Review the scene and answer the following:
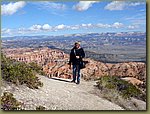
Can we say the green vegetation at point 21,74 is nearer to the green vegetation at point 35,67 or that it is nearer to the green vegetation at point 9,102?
the green vegetation at point 35,67

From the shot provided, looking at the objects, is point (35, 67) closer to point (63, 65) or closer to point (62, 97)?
point (63, 65)

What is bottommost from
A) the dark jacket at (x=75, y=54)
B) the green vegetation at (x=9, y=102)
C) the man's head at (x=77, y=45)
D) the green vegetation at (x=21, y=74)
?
the green vegetation at (x=9, y=102)

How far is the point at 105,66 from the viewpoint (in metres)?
5.84

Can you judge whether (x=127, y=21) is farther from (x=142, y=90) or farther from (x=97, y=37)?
(x=142, y=90)

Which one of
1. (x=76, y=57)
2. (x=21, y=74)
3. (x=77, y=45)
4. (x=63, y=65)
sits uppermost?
(x=77, y=45)

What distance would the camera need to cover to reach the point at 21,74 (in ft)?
19.1

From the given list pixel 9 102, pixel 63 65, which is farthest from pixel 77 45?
pixel 9 102

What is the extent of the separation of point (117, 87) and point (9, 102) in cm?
146

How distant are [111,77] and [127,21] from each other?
2.58 ft

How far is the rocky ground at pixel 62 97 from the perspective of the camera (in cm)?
563

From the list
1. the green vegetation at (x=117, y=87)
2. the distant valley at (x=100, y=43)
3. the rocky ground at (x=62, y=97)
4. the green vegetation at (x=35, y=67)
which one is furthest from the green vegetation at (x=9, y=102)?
the green vegetation at (x=117, y=87)

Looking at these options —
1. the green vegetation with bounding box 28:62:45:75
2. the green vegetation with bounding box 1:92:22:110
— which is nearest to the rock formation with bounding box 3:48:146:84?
the green vegetation with bounding box 28:62:45:75

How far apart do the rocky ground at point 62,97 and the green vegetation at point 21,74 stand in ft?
0.23

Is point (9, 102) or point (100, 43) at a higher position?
point (100, 43)
